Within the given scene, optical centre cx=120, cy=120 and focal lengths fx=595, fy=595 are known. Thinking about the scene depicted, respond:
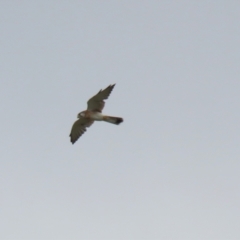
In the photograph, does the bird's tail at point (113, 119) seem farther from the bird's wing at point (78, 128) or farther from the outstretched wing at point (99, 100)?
the bird's wing at point (78, 128)

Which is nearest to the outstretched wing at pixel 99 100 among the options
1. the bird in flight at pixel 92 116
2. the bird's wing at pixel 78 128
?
the bird in flight at pixel 92 116

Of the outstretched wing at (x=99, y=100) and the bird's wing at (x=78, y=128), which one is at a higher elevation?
the outstretched wing at (x=99, y=100)

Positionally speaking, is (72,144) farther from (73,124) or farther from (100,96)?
(100,96)

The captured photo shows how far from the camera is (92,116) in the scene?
23.7m

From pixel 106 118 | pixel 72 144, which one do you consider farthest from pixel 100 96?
pixel 72 144

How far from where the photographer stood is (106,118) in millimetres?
23547

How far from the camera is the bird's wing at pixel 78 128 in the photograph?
2416 cm

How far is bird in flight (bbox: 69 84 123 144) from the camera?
2322cm

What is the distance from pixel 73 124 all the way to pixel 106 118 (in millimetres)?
1543

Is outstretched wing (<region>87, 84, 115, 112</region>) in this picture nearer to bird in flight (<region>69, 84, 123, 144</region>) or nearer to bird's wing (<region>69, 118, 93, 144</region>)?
bird in flight (<region>69, 84, 123, 144</region>)

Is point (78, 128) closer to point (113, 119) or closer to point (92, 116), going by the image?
point (92, 116)

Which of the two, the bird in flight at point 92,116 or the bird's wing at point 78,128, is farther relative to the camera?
the bird's wing at point 78,128

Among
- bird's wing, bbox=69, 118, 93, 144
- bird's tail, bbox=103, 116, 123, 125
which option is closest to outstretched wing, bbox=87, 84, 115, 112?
bird's tail, bbox=103, 116, 123, 125

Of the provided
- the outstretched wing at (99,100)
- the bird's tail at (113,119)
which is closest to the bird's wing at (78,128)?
the outstretched wing at (99,100)
